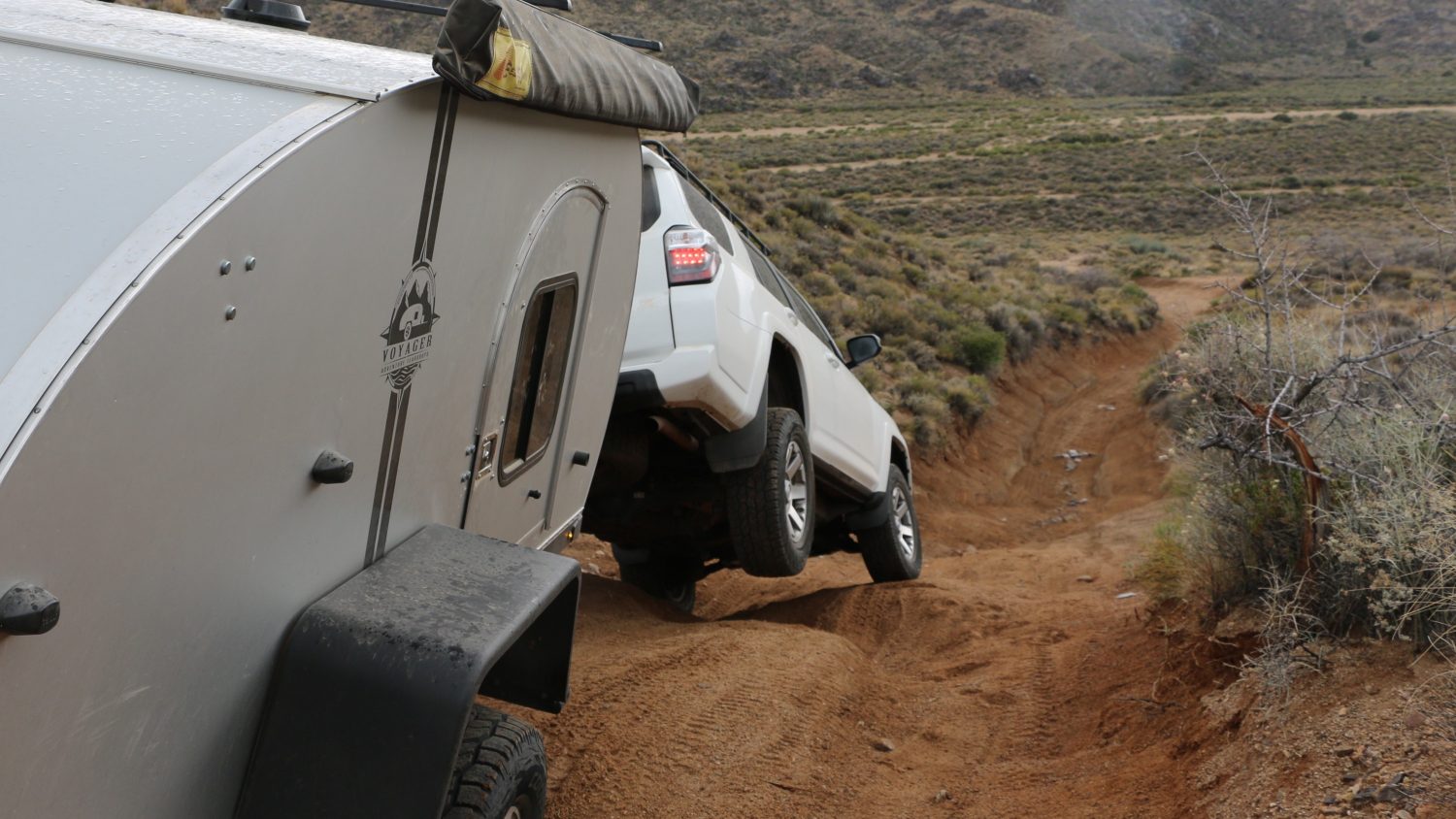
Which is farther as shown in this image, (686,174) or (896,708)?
(686,174)

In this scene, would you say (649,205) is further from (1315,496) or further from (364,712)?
(364,712)

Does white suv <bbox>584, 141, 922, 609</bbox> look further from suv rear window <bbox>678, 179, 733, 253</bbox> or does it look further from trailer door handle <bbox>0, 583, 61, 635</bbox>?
trailer door handle <bbox>0, 583, 61, 635</bbox>

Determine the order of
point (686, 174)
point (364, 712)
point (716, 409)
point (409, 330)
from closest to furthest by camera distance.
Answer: point (364, 712) < point (409, 330) < point (716, 409) < point (686, 174)

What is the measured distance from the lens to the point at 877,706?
5.27 meters

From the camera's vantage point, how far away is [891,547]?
809cm

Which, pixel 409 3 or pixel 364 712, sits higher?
pixel 409 3

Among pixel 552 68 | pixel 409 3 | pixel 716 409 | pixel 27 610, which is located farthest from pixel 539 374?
pixel 27 610

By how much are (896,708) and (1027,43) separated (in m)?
77.4

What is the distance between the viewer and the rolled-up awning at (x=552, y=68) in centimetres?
263

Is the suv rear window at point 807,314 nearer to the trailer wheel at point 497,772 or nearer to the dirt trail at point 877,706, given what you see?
the dirt trail at point 877,706

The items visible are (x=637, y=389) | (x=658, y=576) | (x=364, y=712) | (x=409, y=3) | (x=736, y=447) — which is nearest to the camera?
(x=364, y=712)

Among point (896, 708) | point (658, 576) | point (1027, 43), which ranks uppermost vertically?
point (896, 708)

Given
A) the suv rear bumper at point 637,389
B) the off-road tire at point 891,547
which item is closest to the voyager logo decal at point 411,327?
the suv rear bumper at point 637,389

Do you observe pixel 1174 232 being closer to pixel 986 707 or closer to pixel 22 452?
pixel 986 707
